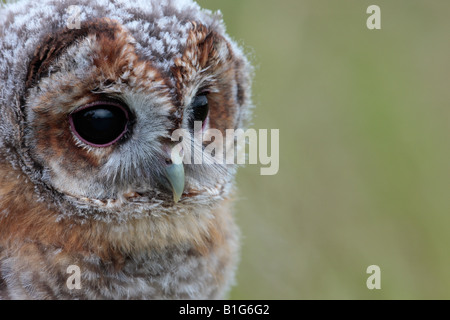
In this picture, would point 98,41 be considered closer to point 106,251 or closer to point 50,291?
point 106,251

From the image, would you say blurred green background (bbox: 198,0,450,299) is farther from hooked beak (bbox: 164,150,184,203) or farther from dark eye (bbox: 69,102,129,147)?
dark eye (bbox: 69,102,129,147)

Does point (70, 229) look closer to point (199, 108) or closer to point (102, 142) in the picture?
point (102, 142)

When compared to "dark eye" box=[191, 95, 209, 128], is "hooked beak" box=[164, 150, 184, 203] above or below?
below

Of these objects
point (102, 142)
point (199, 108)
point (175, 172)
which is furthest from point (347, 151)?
point (102, 142)

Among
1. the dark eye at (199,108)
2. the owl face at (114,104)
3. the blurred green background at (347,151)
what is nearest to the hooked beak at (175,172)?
the owl face at (114,104)

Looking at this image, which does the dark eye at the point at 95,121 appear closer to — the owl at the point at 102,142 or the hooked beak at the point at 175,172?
the owl at the point at 102,142

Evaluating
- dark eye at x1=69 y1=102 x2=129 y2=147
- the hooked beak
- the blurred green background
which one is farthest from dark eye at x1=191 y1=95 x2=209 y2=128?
the blurred green background
